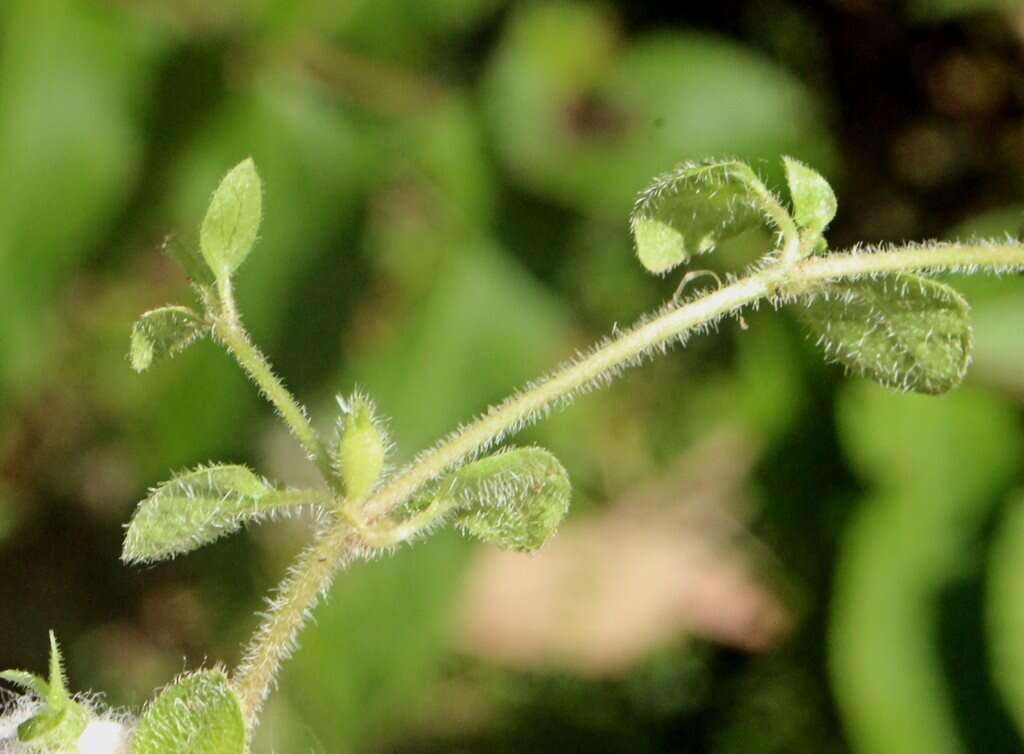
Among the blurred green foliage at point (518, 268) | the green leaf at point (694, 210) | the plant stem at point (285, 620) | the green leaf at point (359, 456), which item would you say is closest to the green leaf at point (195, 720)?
the plant stem at point (285, 620)

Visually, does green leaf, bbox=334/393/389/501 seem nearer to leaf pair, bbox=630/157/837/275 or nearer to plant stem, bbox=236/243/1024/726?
plant stem, bbox=236/243/1024/726

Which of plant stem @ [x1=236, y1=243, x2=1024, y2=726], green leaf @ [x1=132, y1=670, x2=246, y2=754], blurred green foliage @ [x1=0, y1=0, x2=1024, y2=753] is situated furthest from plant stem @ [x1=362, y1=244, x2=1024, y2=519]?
blurred green foliage @ [x1=0, y1=0, x2=1024, y2=753]

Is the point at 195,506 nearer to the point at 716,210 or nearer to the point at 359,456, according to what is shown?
the point at 359,456

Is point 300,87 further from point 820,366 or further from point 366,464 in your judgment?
point 366,464

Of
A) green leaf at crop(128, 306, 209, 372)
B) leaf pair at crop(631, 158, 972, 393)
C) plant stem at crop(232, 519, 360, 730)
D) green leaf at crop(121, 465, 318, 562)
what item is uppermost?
leaf pair at crop(631, 158, 972, 393)

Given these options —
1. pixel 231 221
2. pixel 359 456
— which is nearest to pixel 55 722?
pixel 359 456

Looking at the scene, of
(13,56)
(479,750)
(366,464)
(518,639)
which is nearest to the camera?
(366,464)

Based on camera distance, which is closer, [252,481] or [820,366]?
[252,481]

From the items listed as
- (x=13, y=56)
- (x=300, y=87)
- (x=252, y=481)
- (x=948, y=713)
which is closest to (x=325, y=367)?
(x=300, y=87)
